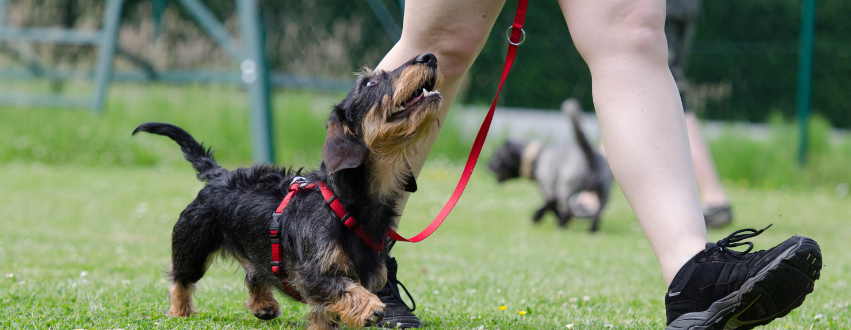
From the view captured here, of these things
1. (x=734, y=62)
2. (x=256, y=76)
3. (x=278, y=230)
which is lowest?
(x=734, y=62)

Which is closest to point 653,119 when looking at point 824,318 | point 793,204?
point 824,318

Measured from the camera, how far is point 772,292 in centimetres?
235

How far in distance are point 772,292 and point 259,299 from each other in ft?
6.33

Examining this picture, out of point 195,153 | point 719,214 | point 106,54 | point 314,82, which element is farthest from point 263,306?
point 314,82

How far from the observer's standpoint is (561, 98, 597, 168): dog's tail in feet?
22.1

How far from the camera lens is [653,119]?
106 inches

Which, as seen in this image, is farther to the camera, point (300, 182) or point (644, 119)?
point (300, 182)

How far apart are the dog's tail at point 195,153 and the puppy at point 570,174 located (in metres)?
3.93

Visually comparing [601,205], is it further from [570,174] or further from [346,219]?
[346,219]

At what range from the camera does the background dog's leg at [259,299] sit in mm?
3219

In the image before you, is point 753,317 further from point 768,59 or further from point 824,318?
point 768,59

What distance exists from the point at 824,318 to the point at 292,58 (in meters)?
12.4

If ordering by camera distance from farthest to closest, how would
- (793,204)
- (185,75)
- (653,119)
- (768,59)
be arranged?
1. (768,59)
2. (185,75)
3. (793,204)
4. (653,119)

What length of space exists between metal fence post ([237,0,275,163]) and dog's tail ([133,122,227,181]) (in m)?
5.15
